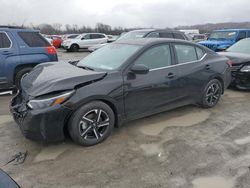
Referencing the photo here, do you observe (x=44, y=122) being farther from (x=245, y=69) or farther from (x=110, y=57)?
(x=245, y=69)

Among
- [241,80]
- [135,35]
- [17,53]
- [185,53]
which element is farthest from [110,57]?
[135,35]

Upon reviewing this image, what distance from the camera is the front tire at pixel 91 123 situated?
11.4 ft

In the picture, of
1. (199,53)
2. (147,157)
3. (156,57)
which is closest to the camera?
(147,157)

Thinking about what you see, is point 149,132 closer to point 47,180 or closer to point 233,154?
point 233,154

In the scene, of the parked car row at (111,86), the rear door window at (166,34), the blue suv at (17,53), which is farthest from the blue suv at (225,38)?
the blue suv at (17,53)

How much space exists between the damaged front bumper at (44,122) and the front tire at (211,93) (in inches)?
120

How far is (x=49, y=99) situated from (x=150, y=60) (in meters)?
1.87

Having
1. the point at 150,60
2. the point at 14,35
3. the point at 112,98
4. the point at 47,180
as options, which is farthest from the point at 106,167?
the point at 14,35

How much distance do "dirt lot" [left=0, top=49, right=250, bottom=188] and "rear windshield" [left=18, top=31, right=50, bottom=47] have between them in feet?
8.53

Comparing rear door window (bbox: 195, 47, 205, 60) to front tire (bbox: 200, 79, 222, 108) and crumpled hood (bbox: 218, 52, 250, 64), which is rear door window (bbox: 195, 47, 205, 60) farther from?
crumpled hood (bbox: 218, 52, 250, 64)

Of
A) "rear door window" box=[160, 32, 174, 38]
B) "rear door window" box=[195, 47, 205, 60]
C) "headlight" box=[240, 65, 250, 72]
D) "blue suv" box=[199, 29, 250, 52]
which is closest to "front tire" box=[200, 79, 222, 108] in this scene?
"rear door window" box=[195, 47, 205, 60]

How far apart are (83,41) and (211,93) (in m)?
18.4

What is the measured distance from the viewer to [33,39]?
6543mm

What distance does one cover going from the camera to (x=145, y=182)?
288 cm
